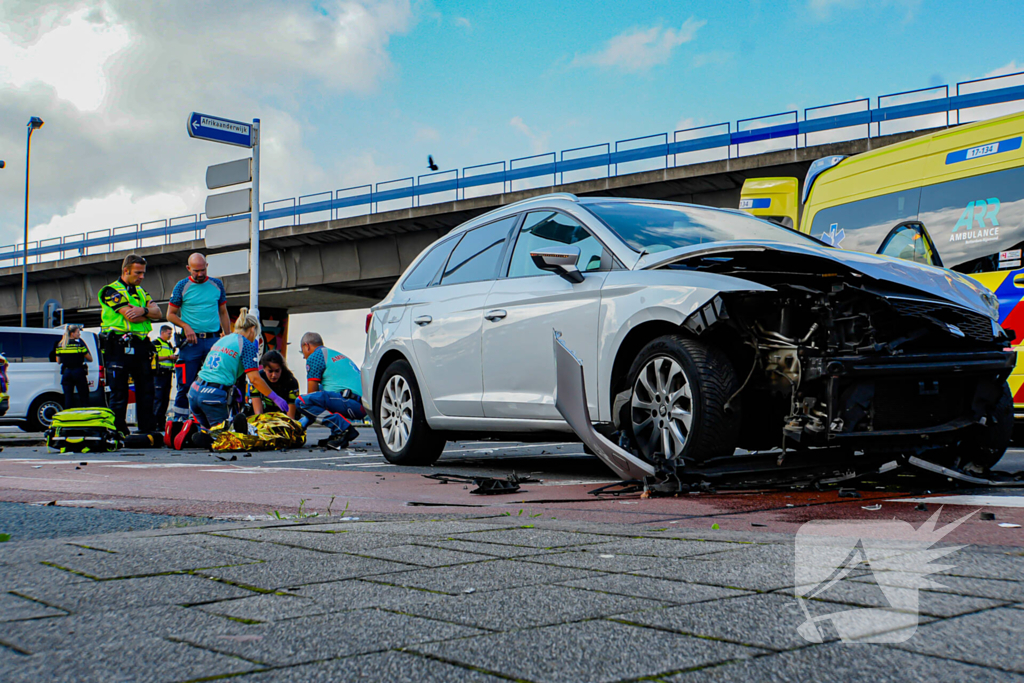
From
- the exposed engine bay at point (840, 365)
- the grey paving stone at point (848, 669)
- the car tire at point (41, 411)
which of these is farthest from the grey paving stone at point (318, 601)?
the car tire at point (41, 411)

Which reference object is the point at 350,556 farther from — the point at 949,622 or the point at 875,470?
A: the point at 875,470

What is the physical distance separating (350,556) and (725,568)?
3.33ft

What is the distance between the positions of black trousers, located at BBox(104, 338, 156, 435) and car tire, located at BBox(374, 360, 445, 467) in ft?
16.5

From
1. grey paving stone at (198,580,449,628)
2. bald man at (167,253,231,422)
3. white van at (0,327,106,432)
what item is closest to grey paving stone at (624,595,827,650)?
grey paving stone at (198,580,449,628)

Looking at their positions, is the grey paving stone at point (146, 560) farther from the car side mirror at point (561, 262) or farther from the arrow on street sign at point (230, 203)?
the arrow on street sign at point (230, 203)

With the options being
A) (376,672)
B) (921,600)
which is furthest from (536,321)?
(376,672)

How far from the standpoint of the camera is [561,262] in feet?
16.3

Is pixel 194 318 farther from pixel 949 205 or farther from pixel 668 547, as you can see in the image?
pixel 668 547

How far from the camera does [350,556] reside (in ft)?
8.21

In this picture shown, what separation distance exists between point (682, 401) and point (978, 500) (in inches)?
51.9

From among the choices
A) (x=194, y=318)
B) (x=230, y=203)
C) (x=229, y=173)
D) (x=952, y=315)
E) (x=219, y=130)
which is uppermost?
(x=219, y=130)

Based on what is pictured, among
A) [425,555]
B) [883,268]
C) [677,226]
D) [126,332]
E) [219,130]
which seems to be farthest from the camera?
[219,130]

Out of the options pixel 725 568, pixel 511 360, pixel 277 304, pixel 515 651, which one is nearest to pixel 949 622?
pixel 725 568

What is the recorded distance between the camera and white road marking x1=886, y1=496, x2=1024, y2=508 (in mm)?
3657
